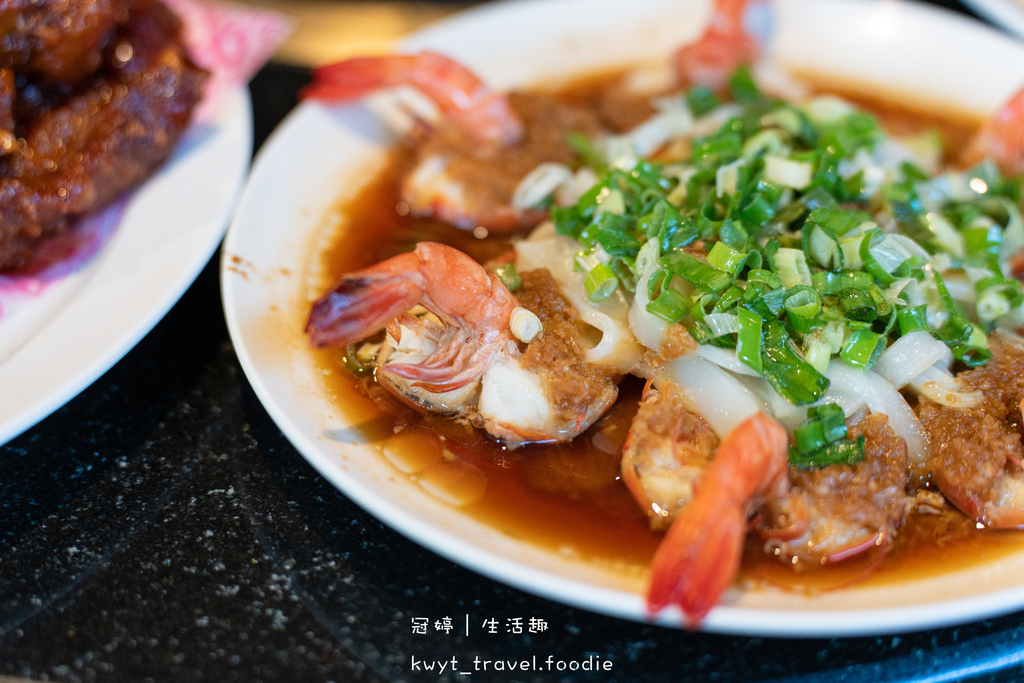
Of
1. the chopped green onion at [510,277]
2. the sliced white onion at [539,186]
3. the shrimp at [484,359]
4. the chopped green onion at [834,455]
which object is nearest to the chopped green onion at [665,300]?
the shrimp at [484,359]

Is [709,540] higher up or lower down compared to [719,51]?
lower down

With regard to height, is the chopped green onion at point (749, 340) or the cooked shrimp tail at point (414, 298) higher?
the cooked shrimp tail at point (414, 298)

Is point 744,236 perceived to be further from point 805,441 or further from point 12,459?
point 12,459

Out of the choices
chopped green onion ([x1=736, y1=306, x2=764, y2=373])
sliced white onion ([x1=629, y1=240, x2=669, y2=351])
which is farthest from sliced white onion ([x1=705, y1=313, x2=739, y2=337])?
sliced white onion ([x1=629, y1=240, x2=669, y2=351])

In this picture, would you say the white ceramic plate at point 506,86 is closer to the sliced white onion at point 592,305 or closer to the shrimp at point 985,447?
the shrimp at point 985,447

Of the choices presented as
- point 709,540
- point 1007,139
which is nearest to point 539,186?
point 709,540

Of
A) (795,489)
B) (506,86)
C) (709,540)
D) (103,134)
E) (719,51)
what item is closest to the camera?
(709,540)

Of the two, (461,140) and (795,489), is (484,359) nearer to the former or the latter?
(795,489)

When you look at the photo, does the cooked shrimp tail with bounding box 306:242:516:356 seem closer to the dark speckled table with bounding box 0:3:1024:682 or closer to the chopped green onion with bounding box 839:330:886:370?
the dark speckled table with bounding box 0:3:1024:682
